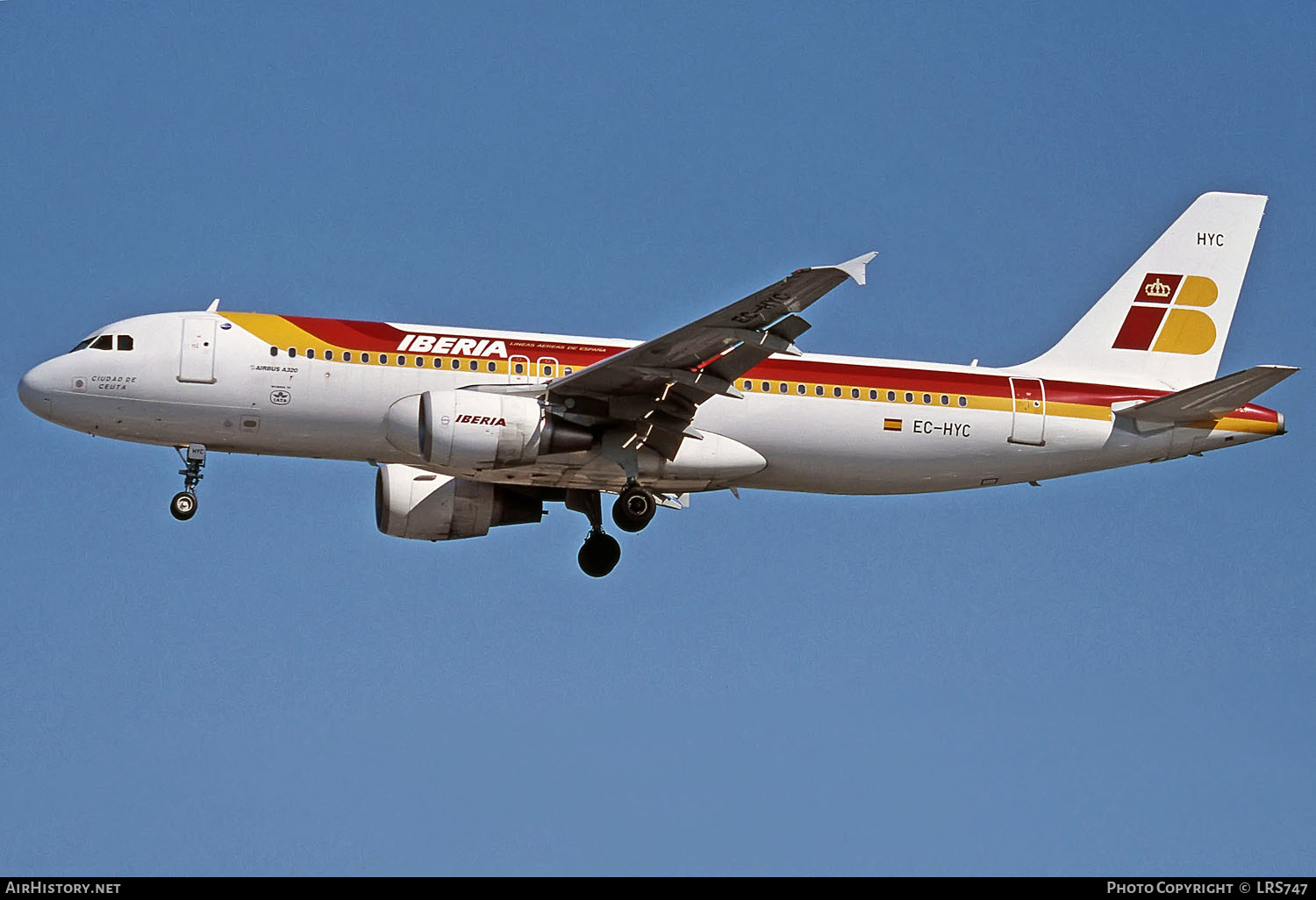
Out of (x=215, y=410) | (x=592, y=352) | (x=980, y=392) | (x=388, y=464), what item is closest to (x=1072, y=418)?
(x=980, y=392)

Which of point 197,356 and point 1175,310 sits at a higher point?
point 1175,310

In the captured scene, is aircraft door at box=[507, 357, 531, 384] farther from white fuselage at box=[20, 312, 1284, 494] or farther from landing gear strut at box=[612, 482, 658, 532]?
landing gear strut at box=[612, 482, 658, 532]

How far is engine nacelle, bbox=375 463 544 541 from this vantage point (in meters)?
40.1

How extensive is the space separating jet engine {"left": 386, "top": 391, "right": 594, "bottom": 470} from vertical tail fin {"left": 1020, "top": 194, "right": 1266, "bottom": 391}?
35.8ft

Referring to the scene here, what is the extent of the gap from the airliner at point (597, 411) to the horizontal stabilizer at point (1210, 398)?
1.7 inches

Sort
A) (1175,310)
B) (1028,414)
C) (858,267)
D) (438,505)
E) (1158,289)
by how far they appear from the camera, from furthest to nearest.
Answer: (1158,289)
(1175,310)
(438,505)
(1028,414)
(858,267)

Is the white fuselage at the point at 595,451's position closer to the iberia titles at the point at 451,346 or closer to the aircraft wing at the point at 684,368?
the iberia titles at the point at 451,346

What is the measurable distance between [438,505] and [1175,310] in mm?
16615

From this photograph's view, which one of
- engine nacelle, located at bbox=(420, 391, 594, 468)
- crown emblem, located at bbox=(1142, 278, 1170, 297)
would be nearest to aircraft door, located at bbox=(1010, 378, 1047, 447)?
crown emblem, located at bbox=(1142, 278, 1170, 297)

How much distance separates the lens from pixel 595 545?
40.2 meters

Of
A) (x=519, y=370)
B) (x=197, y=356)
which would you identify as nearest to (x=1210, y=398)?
(x=519, y=370)

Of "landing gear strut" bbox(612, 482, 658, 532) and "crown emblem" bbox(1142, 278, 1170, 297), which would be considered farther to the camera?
"crown emblem" bbox(1142, 278, 1170, 297)

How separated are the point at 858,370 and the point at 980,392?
2.61 m

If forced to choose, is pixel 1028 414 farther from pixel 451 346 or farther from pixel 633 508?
pixel 451 346
